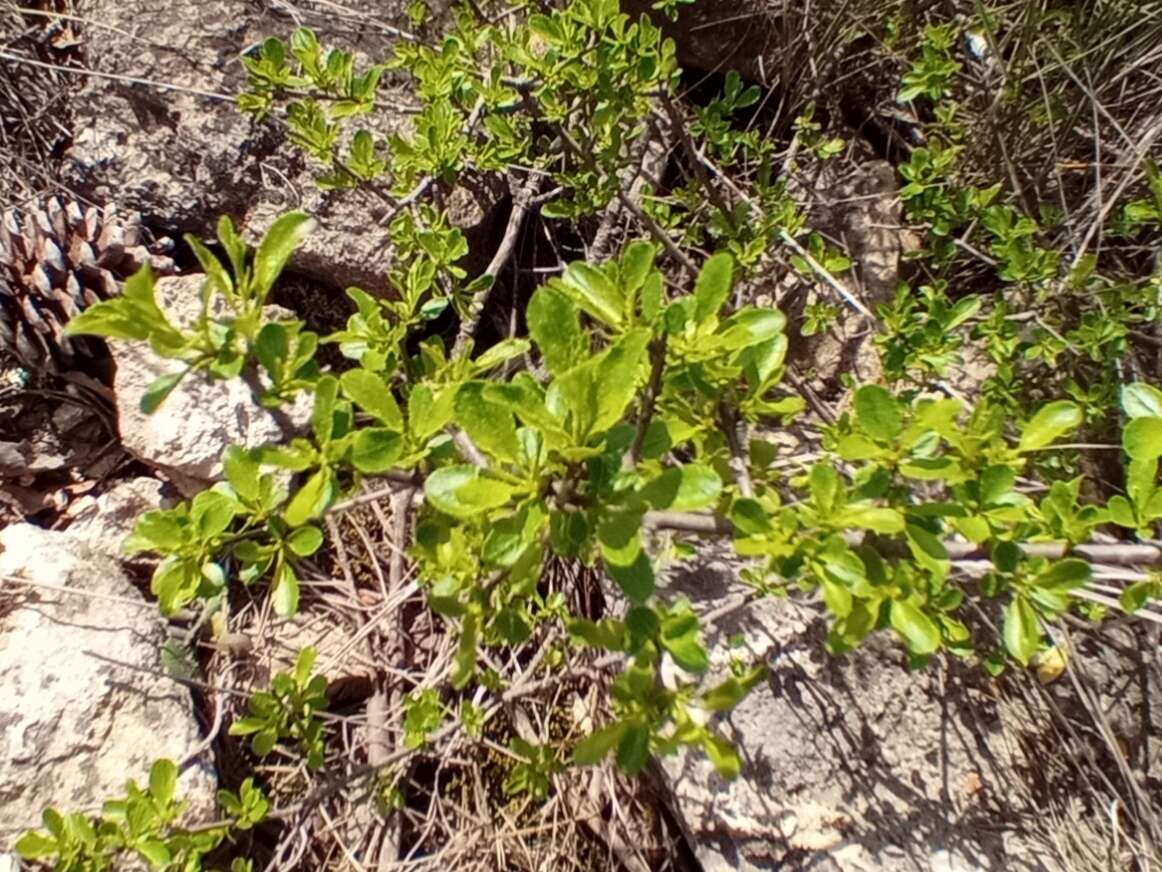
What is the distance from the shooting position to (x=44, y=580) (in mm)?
1694

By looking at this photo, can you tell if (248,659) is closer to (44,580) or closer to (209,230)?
(44,580)

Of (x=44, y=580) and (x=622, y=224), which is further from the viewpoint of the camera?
(x=622, y=224)

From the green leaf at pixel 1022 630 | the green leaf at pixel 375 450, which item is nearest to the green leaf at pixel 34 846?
the green leaf at pixel 375 450

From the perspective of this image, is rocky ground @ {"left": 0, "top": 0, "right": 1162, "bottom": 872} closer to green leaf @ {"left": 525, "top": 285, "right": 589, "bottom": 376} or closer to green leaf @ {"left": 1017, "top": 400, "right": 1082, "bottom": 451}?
green leaf @ {"left": 1017, "top": 400, "right": 1082, "bottom": 451}

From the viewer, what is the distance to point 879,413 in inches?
37.2

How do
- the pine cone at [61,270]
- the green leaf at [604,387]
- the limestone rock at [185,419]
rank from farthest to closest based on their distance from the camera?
the pine cone at [61,270] < the limestone rock at [185,419] < the green leaf at [604,387]

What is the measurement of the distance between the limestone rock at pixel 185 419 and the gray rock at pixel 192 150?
0.22 m

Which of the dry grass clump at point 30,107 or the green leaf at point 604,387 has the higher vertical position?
the green leaf at point 604,387

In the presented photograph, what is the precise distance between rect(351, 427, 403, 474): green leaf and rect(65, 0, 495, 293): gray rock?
109 cm

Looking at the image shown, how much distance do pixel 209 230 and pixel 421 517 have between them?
1.18 metres

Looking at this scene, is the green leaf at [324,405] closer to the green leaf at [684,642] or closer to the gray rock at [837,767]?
the green leaf at [684,642]

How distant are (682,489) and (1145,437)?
0.47 metres

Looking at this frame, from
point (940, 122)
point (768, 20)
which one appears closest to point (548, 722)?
point (940, 122)

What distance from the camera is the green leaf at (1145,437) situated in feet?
2.94
